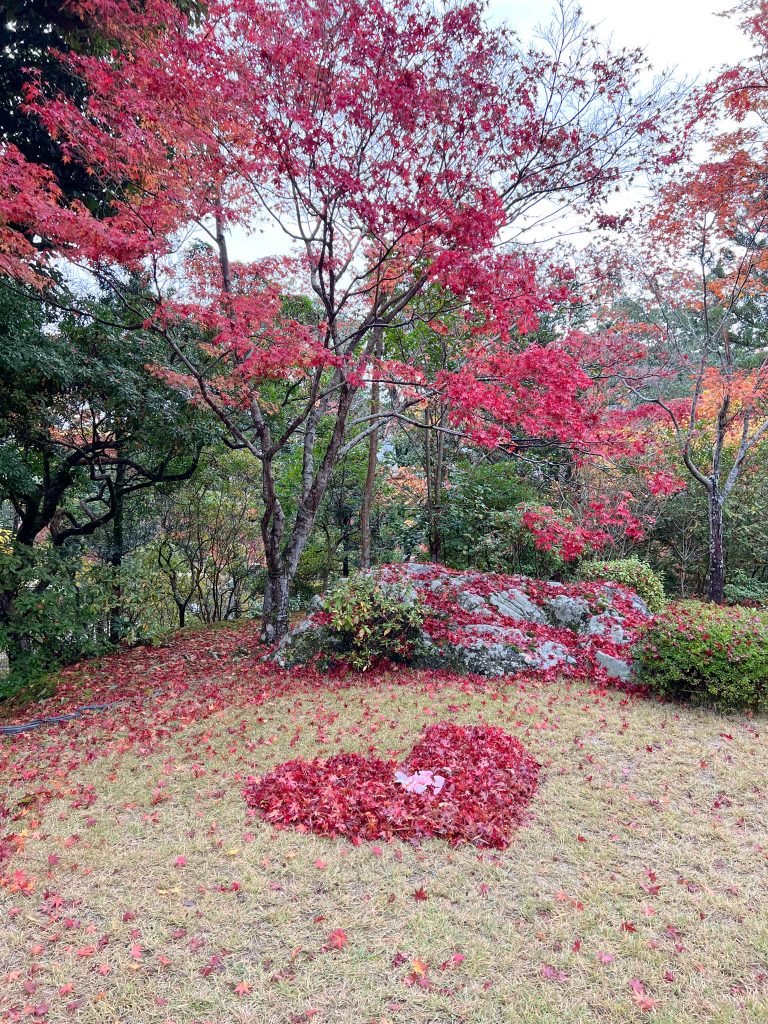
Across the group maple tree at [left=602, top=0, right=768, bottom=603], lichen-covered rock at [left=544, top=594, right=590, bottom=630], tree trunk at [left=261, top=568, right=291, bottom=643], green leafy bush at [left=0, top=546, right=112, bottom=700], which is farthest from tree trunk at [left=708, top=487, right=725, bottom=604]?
green leafy bush at [left=0, top=546, right=112, bottom=700]

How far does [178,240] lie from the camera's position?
19.9ft

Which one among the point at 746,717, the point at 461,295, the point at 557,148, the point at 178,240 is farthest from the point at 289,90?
the point at 746,717

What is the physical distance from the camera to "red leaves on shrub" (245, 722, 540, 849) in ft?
10.5

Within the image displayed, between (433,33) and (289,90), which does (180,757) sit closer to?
(289,90)

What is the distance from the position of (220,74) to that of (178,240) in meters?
1.66

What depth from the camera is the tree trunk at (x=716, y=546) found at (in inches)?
339

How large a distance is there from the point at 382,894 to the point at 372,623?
12.0ft

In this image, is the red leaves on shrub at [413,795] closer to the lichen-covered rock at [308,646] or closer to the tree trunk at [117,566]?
the lichen-covered rock at [308,646]

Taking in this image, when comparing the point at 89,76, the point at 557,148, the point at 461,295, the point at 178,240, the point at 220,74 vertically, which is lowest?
the point at 461,295

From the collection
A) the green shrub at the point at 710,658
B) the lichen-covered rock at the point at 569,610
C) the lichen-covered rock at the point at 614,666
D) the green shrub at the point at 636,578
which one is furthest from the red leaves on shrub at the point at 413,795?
the green shrub at the point at 636,578

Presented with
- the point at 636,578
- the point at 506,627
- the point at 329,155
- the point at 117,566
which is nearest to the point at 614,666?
the point at 506,627

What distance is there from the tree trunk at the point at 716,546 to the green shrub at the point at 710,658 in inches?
136

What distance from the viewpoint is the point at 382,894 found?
106 inches

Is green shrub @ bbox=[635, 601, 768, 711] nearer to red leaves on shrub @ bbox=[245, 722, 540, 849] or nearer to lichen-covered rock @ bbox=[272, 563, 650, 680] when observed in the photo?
lichen-covered rock @ bbox=[272, 563, 650, 680]
